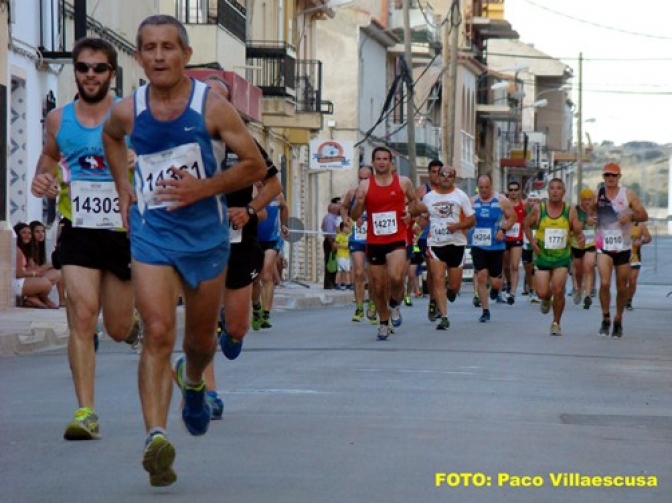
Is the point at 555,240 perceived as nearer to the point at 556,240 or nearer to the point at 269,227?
the point at 556,240

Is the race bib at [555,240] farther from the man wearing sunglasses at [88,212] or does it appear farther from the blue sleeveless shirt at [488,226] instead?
the man wearing sunglasses at [88,212]

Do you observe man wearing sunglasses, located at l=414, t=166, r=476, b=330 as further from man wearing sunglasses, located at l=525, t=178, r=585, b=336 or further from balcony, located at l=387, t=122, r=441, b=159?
balcony, located at l=387, t=122, r=441, b=159

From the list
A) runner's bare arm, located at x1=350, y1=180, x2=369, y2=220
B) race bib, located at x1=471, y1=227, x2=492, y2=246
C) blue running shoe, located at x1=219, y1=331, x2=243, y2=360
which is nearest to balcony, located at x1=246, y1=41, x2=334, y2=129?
race bib, located at x1=471, y1=227, x2=492, y2=246

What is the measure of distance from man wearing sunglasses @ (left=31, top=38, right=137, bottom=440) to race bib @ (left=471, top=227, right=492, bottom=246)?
16471 mm

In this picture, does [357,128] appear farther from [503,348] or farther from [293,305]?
[503,348]

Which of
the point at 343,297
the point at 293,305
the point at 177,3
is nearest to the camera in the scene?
the point at 293,305

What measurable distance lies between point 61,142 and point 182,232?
2.42 metres

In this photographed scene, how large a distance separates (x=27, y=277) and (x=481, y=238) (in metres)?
6.60

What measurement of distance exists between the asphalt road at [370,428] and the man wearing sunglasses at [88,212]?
613 mm

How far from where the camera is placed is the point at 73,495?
748 cm

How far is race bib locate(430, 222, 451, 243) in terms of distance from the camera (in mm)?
22234

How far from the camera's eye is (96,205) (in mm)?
10109

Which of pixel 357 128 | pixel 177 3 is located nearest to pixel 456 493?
pixel 177 3

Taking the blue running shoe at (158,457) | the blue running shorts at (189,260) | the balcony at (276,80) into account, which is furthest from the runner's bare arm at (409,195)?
the balcony at (276,80)
